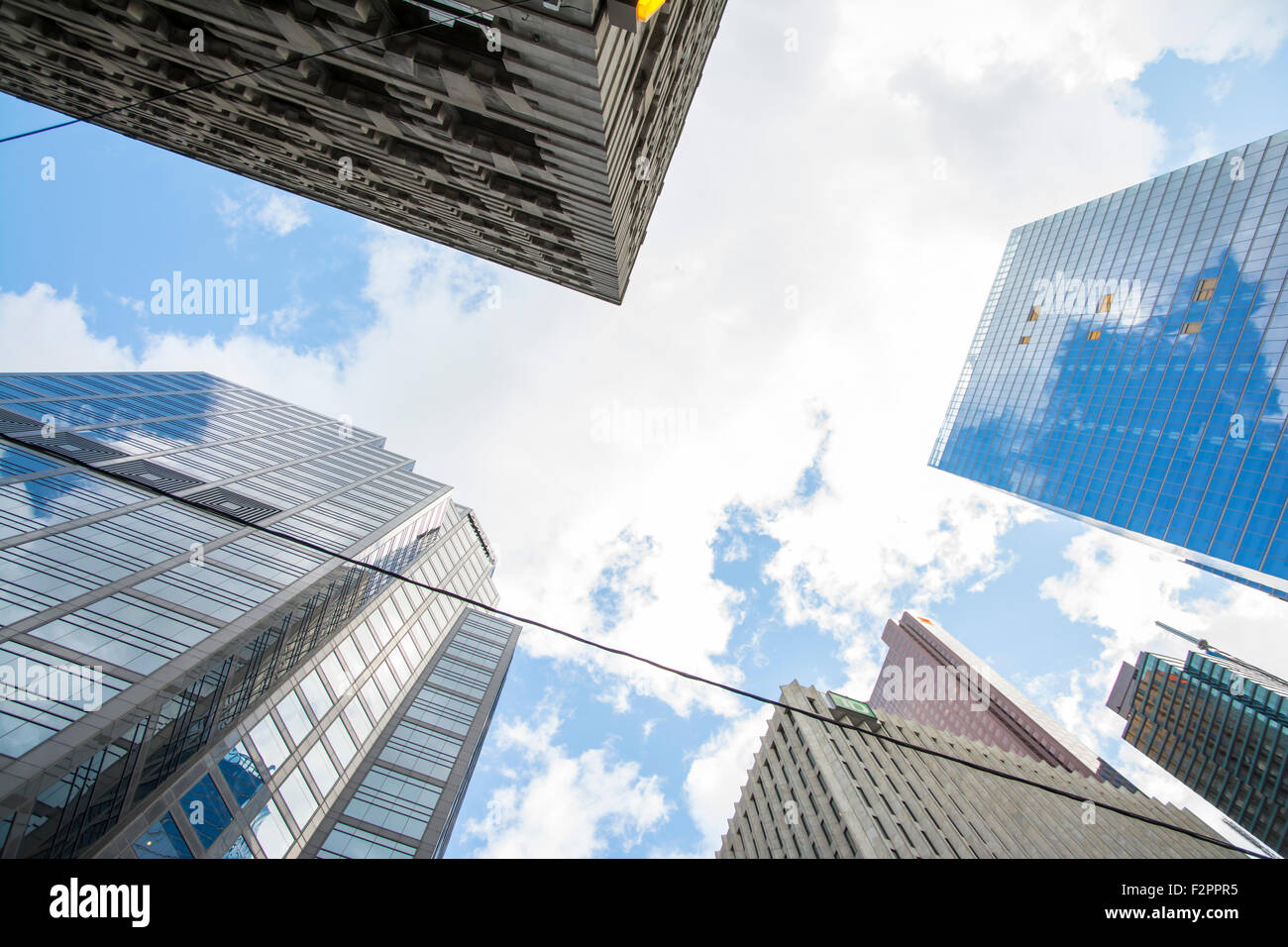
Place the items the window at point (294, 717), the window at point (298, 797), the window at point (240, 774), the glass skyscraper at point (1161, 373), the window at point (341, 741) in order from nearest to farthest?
1. the window at point (240, 774)
2. the window at point (298, 797)
3. the window at point (294, 717)
4. the window at point (341, 741)
5. the glass skyscraper at point (1161, 373)

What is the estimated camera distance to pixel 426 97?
Answer: 1558 cm

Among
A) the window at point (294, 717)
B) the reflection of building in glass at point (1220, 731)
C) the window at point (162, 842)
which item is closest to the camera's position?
the window at point (162, 842)

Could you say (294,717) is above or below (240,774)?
below

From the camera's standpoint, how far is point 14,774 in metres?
14.7

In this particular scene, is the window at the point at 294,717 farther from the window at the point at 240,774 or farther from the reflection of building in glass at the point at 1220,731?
the reflection of building in glass at the point at 1220,731

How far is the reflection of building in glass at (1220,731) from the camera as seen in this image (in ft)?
245

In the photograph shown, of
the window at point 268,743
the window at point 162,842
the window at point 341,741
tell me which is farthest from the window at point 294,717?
the window at point 162,842

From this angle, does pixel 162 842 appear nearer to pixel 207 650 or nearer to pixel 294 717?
pixel 207 650

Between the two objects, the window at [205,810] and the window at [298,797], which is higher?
the window at [205,810]

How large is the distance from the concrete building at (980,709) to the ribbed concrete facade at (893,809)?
331 feet

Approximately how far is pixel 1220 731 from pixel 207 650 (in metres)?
117

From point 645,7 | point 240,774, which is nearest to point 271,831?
point 240,774
